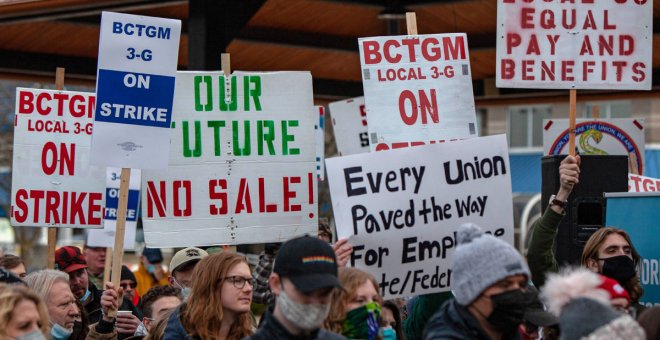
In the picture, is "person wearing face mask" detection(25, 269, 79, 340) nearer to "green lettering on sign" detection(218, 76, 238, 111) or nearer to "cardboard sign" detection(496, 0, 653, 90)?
"green lettering on sign" detection(218, 76, 238, 111)

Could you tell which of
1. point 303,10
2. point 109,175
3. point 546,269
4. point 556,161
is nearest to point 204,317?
point 546,269

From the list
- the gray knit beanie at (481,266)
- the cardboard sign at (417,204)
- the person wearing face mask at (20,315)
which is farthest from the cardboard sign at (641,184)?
the person wearing face mask at (20,315)

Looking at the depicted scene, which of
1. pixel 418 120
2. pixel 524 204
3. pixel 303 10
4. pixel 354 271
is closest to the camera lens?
pixel 354 271

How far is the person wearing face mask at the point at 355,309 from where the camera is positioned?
240 inches

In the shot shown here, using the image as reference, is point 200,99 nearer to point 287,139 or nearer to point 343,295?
point 287,139

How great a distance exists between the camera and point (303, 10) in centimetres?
1495

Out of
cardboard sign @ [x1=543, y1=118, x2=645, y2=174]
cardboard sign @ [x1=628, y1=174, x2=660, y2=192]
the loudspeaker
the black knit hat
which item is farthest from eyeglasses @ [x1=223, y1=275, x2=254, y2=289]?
cardboard sign @ [x1=543, y1=118, x2=645, y2=174]

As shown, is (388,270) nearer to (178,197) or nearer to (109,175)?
(178,197)

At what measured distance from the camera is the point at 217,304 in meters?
6.77

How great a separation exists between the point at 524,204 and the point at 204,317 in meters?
23.4

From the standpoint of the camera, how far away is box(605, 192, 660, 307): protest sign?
8.71 meters

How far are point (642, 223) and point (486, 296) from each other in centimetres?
401

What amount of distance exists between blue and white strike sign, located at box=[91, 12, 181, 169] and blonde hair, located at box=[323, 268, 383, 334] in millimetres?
2797

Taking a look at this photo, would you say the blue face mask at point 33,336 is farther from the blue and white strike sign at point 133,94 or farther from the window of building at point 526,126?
the window of building at point 526,126
